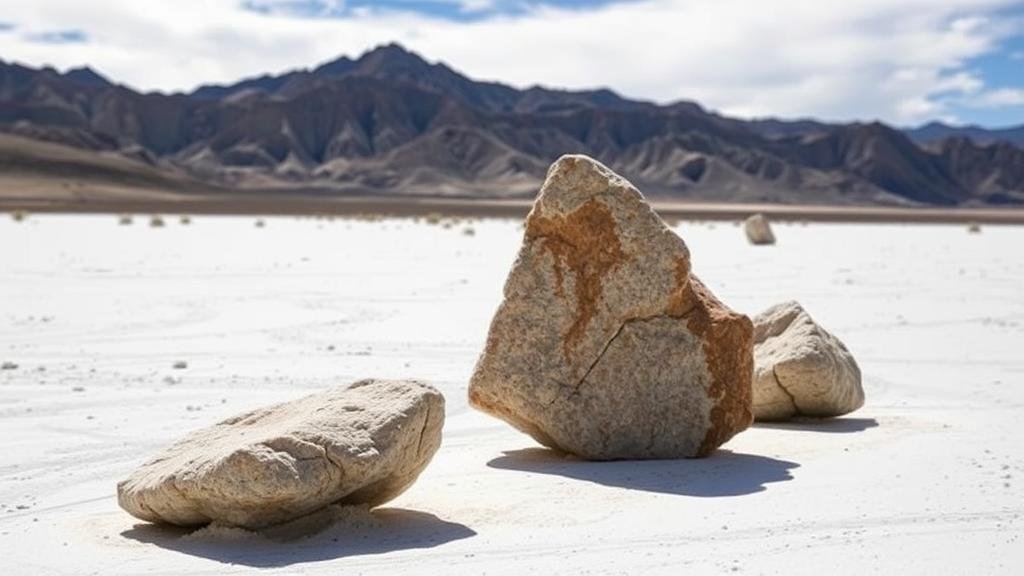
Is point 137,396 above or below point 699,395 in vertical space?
below

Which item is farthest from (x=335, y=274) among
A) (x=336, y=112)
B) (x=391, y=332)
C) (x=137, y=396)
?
(x=336, y=112)

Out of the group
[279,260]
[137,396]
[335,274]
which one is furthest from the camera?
[279,260]

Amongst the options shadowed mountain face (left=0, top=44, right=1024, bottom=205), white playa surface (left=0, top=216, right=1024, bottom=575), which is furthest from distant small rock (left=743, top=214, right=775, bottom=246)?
shadowed mountain face (left=0, top=44, right=1024, bottom=205)

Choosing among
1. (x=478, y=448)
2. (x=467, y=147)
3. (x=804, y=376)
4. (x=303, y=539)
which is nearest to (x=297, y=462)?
(x=303, y=539)

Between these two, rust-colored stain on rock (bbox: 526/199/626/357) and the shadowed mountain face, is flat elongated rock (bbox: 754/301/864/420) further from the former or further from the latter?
the shadowed mountain face

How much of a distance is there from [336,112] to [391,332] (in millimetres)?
127177

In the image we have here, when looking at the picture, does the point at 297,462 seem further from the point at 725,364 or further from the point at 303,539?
the point at 725,364

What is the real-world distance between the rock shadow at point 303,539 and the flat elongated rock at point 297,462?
58 millimetres

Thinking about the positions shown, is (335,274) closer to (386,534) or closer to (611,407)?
(611,407)

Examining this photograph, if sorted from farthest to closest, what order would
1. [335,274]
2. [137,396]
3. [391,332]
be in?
[335,274]
[391,332]
[137,396]

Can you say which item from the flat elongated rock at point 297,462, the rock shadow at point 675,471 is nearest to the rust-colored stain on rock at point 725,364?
the rock shadow at point 675,471

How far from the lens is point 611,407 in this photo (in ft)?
21.1

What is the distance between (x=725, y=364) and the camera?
6.50m

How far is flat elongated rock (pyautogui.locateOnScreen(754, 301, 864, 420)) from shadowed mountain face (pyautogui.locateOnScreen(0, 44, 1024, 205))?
103 metres
